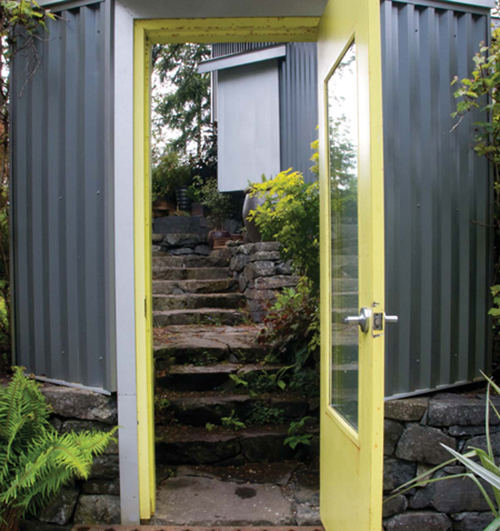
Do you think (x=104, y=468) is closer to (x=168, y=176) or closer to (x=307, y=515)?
(x=307, y=515)

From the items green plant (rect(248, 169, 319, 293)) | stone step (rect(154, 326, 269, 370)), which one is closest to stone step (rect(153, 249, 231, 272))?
stone step (rect(154, 326, 269, 370))

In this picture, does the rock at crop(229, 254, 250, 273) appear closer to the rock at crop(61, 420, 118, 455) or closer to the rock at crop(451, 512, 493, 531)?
the rock at crop(61, 420, 118, 455)

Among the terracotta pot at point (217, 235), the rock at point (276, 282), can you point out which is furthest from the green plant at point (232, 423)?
the terracotta pot at point (217, 235)

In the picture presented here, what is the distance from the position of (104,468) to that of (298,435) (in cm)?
131

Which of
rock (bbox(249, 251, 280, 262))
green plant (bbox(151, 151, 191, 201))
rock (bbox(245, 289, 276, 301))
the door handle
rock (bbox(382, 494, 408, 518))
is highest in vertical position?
green plant (bbox(151, 151, 191, 201))

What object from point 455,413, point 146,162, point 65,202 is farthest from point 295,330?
point 65,202

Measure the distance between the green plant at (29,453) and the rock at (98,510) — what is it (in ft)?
0.66

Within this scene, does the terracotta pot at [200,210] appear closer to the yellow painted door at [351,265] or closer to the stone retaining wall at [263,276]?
the stone retaining wall at [263,276]

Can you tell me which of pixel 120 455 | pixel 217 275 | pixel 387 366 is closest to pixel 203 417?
pixel 120 455

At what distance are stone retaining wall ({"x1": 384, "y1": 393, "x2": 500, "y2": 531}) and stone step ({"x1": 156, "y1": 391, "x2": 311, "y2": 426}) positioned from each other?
110cm

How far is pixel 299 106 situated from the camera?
23.2 feet

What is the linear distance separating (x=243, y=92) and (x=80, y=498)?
6.99 meters

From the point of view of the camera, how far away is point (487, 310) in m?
2.66

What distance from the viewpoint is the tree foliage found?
11539mm
